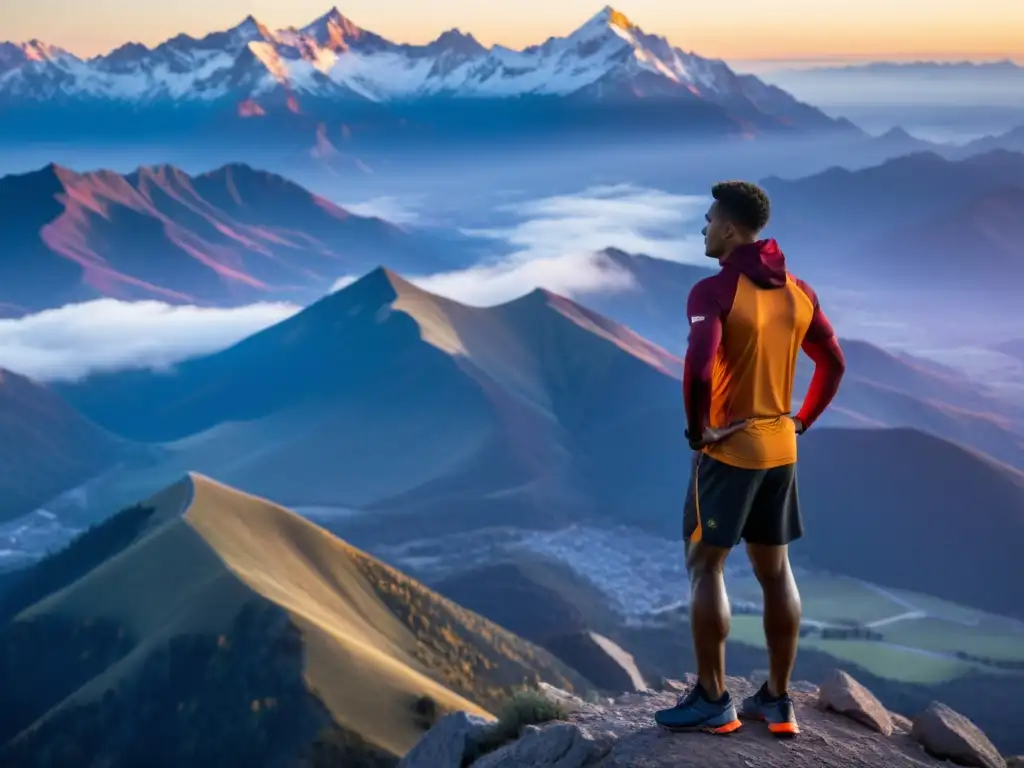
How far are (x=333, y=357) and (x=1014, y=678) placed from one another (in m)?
76.3

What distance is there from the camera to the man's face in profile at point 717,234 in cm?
876

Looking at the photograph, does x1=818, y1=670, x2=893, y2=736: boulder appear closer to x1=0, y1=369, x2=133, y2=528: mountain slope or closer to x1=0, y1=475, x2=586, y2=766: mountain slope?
x1=0, y1=475, x2=586, y2=766: mountain slope

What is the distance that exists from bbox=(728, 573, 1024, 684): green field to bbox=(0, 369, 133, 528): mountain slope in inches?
2411

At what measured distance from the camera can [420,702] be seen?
31812 mm

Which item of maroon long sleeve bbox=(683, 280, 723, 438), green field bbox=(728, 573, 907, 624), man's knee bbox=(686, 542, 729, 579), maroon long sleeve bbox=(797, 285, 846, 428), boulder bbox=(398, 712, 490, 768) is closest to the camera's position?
maroon long sleeve bbox=(683, 280, 723, 438)

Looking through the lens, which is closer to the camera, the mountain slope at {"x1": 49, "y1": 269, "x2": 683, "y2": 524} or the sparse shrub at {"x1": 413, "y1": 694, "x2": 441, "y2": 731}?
the sparse shrub at {"x1": 413, "y1": 694, "x2": 441, "y2": 731}

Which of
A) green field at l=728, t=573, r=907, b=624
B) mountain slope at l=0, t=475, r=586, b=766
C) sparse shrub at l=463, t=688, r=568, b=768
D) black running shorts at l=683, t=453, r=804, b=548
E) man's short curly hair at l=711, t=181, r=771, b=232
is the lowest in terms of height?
green field at l=728, t=573, r=907, b=624

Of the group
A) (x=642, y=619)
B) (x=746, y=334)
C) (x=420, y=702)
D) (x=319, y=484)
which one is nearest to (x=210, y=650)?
(x=420, y=702)

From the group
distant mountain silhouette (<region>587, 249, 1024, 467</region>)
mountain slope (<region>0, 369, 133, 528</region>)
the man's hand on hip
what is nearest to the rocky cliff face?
the man's hand on hip

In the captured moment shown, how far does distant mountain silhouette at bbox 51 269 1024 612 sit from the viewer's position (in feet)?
286

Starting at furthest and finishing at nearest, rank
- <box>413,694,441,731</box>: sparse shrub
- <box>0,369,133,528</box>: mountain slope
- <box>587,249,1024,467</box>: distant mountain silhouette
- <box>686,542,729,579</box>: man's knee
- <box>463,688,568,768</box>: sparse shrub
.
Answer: <box>587,249,1024,467</box>: distant mountain silhouette < <box>0,369,133,528</box>: mountain slope < <box>413,694,441,731</box>: sparse shrub < <box>463,688,568,768</box>: sparse shrub < <box>686,542,729,579</box>: man's knee

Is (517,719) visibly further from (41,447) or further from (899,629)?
(41,447)

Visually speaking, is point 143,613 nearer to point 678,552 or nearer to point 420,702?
point 420,702

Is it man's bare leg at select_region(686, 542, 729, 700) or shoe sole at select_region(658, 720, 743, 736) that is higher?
man's bare leg at select_region(686, 542, 729, 700)
